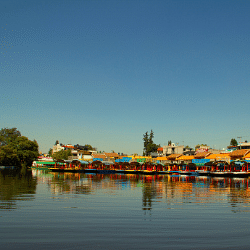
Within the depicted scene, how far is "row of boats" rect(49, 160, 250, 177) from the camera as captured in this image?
71688 mm

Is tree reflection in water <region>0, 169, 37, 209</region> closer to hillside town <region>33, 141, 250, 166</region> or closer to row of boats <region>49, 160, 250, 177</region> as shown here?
row of boats <region>49, 160, 250, 177</region>

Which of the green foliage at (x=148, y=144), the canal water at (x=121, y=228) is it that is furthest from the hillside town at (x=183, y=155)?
the canal water at (x=121, y=228)

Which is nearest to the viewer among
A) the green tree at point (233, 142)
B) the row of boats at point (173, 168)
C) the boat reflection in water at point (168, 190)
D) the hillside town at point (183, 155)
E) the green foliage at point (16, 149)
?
the boat reflection in water at point (168, 190)

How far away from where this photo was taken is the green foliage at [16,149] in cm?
9812

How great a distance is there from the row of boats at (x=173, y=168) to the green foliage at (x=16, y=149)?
14.9m

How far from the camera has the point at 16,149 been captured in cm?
10338

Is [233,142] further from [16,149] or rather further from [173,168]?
[16,149]

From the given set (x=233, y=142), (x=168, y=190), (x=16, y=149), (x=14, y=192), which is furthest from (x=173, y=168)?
(x=14, y=192)

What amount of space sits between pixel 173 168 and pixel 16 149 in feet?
186

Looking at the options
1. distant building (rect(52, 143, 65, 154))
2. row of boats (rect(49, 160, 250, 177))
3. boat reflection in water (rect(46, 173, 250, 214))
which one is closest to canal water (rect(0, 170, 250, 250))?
boat reflection in water (rect(46, 173, 250, 214))

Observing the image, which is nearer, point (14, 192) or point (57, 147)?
point (14, 192)

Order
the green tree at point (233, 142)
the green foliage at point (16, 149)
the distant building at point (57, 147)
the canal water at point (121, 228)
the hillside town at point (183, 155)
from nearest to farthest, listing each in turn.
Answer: the canal water at point (121, 228)
the hillside town at point (183, 155)
the green foliage at point (16, 149)
the green tree at point (233, 142)
the distant building at point (57, 147)

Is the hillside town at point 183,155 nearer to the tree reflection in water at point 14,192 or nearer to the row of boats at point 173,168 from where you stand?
the row of boats at point 173,168

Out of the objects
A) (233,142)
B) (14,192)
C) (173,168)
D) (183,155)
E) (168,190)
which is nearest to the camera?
(14,192)
